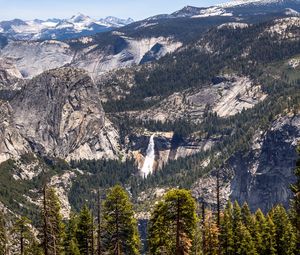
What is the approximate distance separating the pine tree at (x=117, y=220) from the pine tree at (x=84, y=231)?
38.7 feet

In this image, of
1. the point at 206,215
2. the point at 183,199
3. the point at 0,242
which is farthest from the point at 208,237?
the point at 0,242

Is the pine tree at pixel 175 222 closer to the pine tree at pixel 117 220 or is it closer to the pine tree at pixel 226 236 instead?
the pine tree at pixel 117 220

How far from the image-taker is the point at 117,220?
86312 millimetres

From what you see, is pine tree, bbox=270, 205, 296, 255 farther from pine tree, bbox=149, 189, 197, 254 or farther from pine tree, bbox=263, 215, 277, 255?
pine tree, bbox=149, 189, 197, 254

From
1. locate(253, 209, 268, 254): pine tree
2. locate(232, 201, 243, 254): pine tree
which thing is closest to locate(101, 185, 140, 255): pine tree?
locate(232, 201, 243, 254): pine tree

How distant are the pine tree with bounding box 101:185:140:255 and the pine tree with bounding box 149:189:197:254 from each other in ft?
15.8

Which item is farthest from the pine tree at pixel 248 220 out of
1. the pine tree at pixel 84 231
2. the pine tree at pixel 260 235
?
the pine tree at pixel 84 231

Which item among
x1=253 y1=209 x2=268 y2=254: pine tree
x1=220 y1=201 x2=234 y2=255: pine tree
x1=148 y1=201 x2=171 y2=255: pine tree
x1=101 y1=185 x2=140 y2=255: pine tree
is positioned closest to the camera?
x1=101 y1=185 x2=140 y2=255: pine tree

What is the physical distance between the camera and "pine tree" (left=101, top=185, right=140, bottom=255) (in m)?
85.9

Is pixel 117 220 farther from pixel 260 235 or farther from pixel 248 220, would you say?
pixel 248 220

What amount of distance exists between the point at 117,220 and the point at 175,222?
785 cm

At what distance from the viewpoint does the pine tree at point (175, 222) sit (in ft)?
253

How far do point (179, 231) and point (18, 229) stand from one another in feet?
89.4

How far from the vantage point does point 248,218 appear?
12162cm
